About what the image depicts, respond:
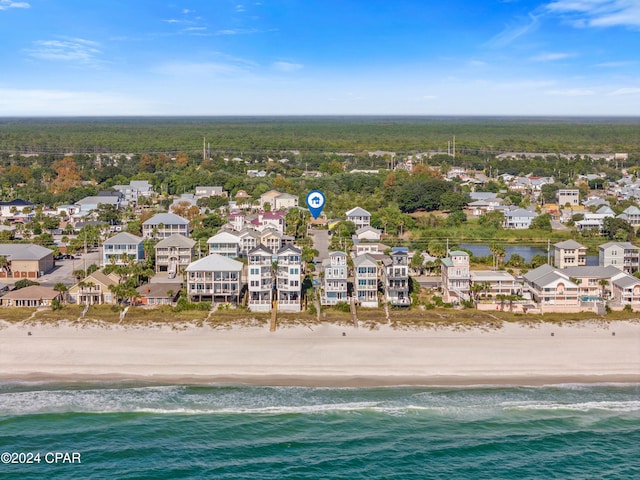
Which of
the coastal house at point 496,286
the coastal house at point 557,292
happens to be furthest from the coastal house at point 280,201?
the coastal house at point 557,292

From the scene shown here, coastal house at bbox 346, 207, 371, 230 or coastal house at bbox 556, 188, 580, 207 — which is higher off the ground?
coastal house at bbox 556, 188, 580, 207

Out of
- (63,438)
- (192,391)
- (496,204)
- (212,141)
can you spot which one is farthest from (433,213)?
(212,141)

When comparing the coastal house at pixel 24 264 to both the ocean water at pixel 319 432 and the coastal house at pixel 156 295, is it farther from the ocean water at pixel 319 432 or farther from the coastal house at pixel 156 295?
the ocean water at pixel 319 432

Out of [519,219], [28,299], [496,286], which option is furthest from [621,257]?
[28,299]

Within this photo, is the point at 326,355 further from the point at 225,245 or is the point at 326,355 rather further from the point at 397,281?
the point at 225,245

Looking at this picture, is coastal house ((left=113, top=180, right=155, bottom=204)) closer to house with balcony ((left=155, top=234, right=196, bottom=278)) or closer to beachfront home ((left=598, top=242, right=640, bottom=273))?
house with balcony ((left=155, top=234, right=196, bottom=278))

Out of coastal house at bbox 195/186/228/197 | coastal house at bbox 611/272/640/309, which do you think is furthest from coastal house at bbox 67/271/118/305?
coastal house at bbox 195/186/228/197

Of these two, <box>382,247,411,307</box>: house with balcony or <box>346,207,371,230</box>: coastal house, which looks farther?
<box>346,207,371,230</box>: coastal house
